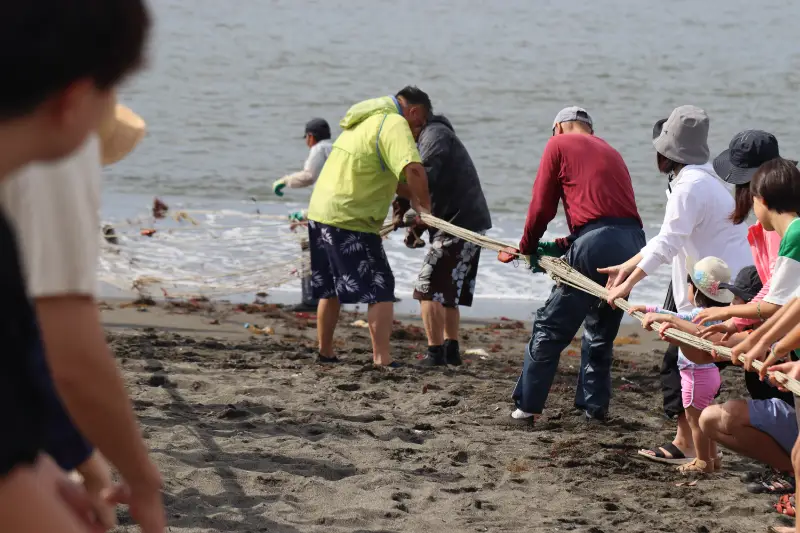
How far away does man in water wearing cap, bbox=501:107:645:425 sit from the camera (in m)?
5.88

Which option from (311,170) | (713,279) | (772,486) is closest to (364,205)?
(311,170)

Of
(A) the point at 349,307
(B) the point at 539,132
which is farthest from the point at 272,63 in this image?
(A) the point at 349,307

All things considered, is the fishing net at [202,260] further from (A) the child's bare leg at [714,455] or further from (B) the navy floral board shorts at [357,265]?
(A) the child's bare leg at [714,455]

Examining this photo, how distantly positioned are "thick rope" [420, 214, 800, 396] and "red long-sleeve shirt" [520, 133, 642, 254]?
0.26m

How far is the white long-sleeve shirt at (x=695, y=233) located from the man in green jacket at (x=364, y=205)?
85.3 inches

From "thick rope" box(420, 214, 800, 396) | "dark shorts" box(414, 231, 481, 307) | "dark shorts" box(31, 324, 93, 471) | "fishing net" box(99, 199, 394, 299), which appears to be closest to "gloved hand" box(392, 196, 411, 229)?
"fishing net" box(99, 199, 394, 299)

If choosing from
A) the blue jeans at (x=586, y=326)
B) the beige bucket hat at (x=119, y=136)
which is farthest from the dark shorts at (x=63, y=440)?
the blue jeans at (x=586, y=326)

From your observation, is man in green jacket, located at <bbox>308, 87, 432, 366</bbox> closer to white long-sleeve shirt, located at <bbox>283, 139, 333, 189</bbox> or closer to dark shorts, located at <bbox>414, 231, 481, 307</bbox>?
dark shorts, located at <bbox>414, 231, 481, 307</bbox>

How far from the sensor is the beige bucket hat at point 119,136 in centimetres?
249

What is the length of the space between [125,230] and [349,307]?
3.84m

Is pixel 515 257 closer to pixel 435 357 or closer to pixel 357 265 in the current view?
pixel 357 265

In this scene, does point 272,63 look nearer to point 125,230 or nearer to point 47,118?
point 125,230

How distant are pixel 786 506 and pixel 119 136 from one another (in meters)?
3.39

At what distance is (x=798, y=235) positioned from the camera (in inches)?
157
